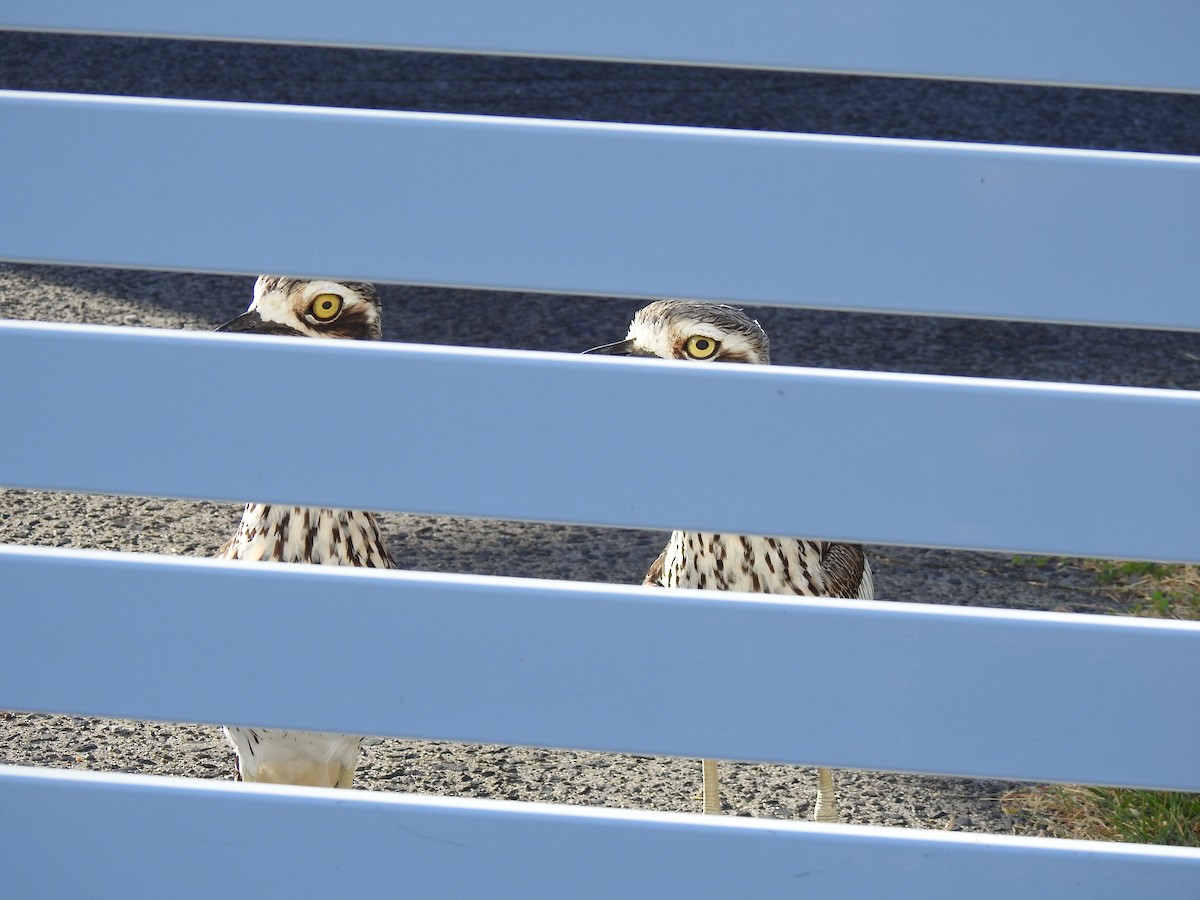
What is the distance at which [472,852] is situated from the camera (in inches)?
53.7

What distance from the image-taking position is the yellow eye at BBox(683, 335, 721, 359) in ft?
9.48

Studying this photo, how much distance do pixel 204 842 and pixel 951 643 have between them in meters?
0.78

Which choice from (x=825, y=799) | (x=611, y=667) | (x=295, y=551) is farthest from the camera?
(x=825, y=799)

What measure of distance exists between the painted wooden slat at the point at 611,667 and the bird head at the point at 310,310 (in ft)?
4.56

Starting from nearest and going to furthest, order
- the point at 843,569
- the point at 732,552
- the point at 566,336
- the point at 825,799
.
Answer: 1. the point at 825,799
2. the point at 732,552
3. the point at 843,569
4. the point at 566,336

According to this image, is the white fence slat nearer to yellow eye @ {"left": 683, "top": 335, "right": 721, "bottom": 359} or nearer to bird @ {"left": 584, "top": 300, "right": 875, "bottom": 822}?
bird @ {"left": 584, "top": 300, "right": 875, "bottom": 822}

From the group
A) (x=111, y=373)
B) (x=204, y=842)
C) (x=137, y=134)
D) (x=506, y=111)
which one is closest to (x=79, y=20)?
(x=137, y=134)

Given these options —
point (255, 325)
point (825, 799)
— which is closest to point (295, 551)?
point (255, 325)

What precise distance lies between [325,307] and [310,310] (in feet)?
0.11

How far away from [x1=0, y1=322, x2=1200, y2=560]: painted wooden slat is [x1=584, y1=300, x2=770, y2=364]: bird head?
1.58m

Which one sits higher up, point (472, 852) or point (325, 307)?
point (325, 307)

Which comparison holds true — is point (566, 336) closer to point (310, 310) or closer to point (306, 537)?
point (310, 310)

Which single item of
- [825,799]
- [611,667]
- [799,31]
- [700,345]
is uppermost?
[700,345]

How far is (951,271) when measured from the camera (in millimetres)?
1239
